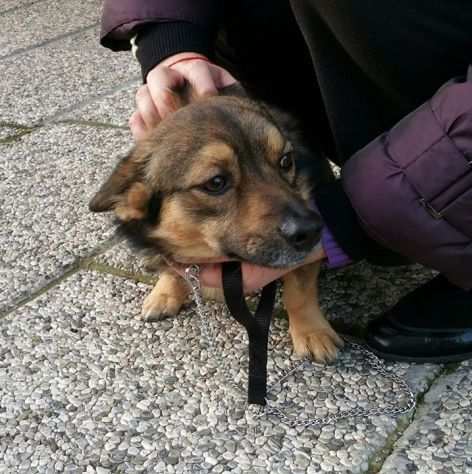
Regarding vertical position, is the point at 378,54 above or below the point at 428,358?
above

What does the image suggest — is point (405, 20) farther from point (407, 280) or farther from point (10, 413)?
point (10, 413)

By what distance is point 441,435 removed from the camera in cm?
189

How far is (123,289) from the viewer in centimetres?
273

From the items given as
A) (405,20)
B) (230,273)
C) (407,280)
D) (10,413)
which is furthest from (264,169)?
(10,413)

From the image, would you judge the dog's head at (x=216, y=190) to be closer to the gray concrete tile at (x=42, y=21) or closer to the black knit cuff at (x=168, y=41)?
the black knit cuff at (x=168, y=41)

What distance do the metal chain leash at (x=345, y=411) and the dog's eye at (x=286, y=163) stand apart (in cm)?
40

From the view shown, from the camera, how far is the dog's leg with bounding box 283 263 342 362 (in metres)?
2.27

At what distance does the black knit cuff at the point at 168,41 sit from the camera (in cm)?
253

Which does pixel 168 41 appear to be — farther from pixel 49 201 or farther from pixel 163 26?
pixel 49 201

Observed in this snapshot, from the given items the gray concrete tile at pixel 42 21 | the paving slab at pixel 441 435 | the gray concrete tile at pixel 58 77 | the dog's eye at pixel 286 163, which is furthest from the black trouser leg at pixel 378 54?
the gray concrete tile at pixel 42 21

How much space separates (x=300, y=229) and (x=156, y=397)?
2.01 ft

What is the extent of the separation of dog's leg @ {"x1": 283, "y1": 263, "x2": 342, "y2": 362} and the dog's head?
0.20 meters

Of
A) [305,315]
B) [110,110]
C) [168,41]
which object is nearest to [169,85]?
[168,41]

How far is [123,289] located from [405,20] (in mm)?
1307
